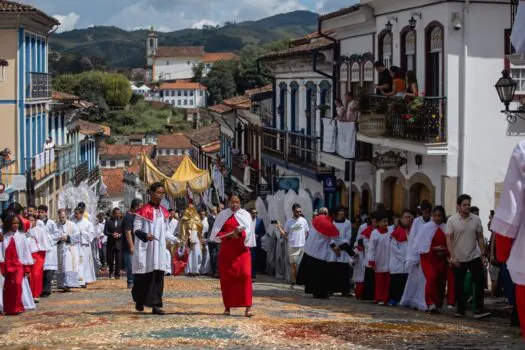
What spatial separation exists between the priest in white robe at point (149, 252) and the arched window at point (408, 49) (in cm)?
1043

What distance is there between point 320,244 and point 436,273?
3307mm

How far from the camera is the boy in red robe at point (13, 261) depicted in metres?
16.2

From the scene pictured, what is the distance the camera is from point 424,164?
76.7 feet

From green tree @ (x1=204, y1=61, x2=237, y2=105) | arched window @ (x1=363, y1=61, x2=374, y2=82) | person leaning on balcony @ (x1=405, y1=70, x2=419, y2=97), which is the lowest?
person leaning on balcony @ (x1=405, y1=70, x2=419, y2=97)

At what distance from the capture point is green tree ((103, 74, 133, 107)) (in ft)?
489

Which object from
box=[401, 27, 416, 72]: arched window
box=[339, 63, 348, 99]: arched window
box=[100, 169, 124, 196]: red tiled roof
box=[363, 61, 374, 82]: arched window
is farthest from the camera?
box=[100, 169, 124, 196]: red tiled roof

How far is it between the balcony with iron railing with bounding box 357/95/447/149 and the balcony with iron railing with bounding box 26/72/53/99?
20.7 metres

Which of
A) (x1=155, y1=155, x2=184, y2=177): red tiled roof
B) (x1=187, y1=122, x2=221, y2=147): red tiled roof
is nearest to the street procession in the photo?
(x1=187, y1=122, x2=221, y2=147): red tiled roof

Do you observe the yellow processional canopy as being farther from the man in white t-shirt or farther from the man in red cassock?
the man in red cassock

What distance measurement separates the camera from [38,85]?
146 feet

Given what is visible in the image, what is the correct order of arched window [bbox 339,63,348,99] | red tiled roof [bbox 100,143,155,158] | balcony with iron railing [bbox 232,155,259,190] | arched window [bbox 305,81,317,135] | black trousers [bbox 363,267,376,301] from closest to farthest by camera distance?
1. black trousers [bbox 363,267,376,301]
2. arched window [bbox 339,63,348,99]
3. arched window [bbox 305,81,317,135]
4. balcony with iron railing [bbox 232,155,259,190]
5. red tiled roof [bbox 100,143,155,158]

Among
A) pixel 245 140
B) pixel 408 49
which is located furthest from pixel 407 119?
pixel 245 140

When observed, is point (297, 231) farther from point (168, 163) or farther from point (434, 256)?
point (168, 163)

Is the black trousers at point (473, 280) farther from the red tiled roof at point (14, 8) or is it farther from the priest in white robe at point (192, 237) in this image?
the red tiled roof at point (14, 8)
